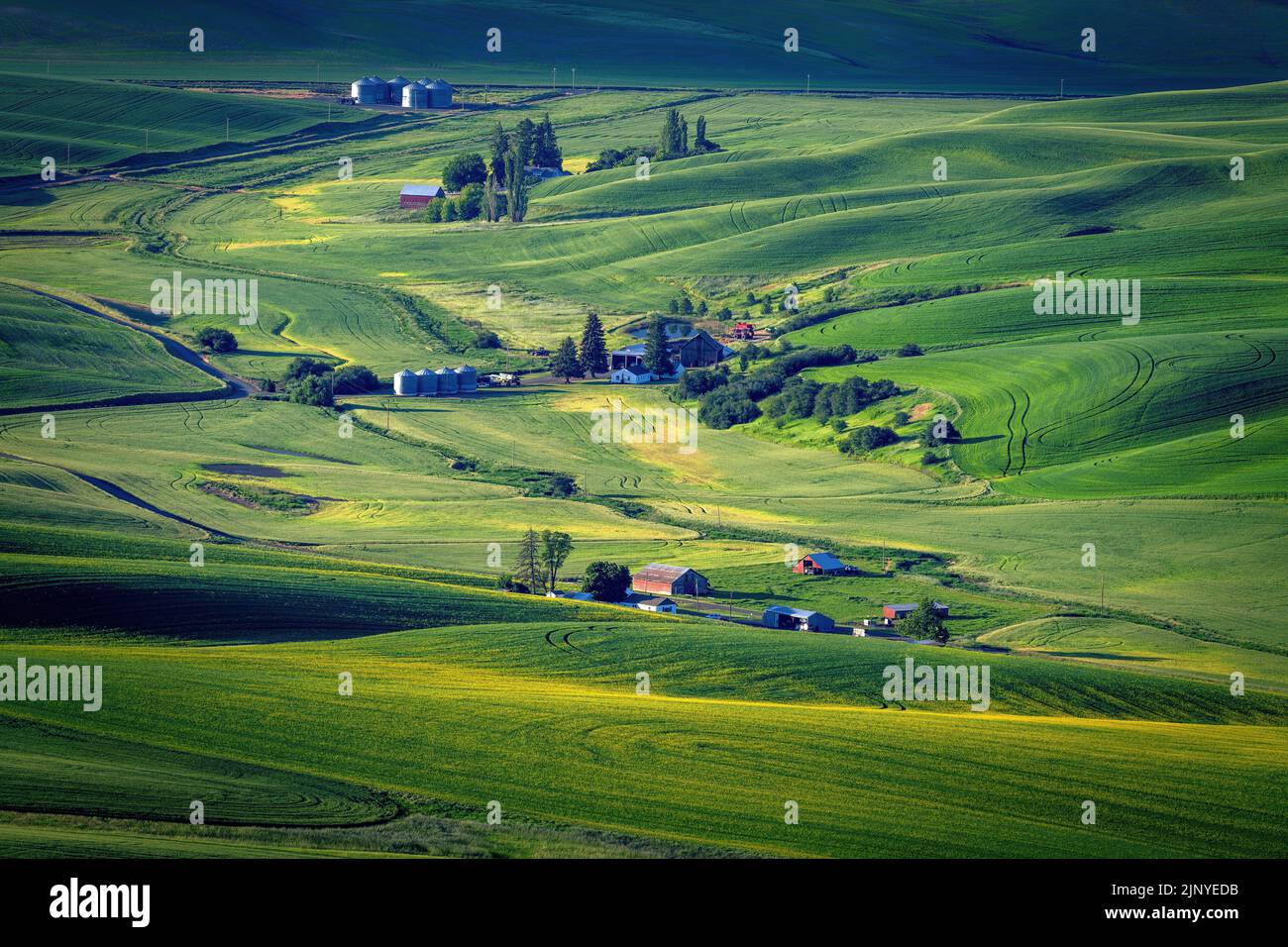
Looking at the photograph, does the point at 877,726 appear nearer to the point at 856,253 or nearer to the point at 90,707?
the point at 90,707

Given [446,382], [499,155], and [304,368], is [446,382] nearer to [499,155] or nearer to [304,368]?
[304,368]

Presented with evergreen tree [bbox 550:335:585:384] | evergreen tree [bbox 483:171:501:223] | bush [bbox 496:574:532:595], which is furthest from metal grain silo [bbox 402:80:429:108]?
bush [bbox 496:574:532:595]

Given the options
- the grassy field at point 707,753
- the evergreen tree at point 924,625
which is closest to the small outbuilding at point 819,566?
the evergreen tree at point 924,625

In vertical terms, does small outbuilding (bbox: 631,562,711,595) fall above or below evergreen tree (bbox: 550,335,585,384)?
below

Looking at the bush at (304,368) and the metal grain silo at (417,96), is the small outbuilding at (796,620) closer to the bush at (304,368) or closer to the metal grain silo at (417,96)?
the bush at (304,368)

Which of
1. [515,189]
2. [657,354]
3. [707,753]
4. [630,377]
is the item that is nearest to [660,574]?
[707,753]

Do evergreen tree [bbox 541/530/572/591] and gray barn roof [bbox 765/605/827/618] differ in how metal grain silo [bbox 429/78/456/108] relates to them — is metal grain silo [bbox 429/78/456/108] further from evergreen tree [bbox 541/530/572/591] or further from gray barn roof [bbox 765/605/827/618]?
gray barn roof [bbox 765/605/827/618]

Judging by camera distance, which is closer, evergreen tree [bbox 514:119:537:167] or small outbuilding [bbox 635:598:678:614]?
small outbuilding [bbox 635:598:678:614]
